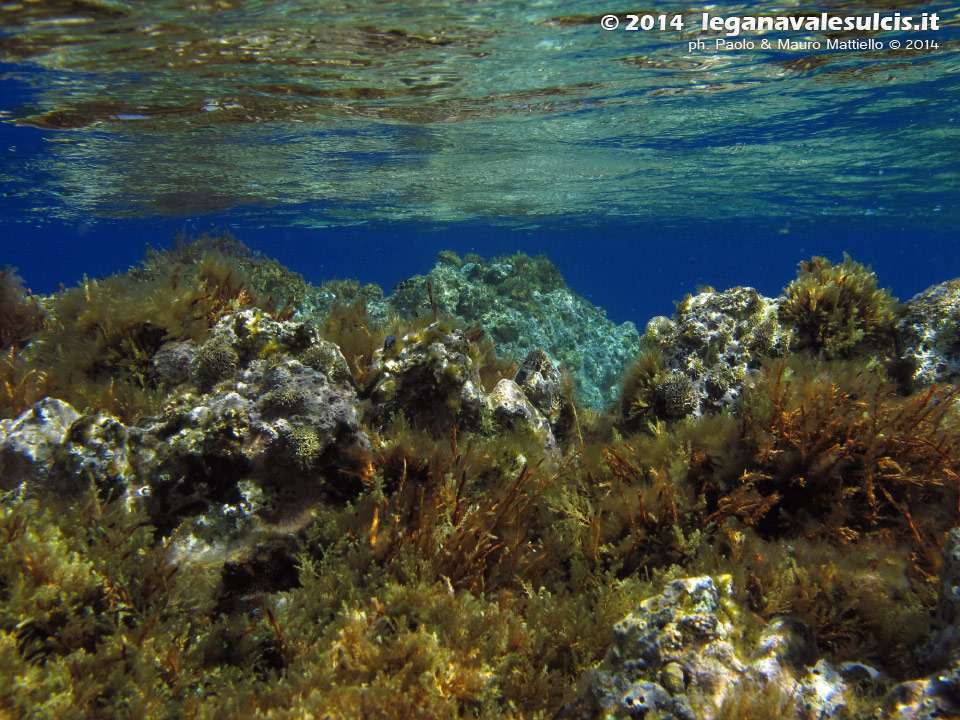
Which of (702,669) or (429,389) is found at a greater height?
(429,389)

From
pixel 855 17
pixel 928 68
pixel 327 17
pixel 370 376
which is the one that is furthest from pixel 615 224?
pixel 370 376

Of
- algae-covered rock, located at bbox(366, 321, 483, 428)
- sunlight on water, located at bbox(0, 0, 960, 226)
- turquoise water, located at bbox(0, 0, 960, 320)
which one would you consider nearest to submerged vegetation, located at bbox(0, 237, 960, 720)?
algae-covered rock, located at bbox(366, 321, 483, 428)

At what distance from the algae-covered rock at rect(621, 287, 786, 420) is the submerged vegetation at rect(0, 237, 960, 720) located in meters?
0.08

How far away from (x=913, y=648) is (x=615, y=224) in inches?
2022

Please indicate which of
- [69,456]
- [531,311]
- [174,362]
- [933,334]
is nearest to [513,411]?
[174,362]

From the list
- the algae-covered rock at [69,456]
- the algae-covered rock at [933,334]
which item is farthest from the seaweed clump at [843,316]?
the algae-covered rock at [69,456]

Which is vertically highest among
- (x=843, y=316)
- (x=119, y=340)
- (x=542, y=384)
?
(x=119, y=340)

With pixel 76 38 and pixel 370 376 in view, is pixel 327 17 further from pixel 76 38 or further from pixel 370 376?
pixel 370 376

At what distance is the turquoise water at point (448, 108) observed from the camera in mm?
11266

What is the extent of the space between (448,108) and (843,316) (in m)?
14.0

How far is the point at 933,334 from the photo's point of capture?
646 cm

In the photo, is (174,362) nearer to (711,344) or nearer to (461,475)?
(461,475)

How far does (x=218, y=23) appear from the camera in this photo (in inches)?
427

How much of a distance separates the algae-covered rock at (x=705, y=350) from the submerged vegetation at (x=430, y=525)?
0.08 meters
